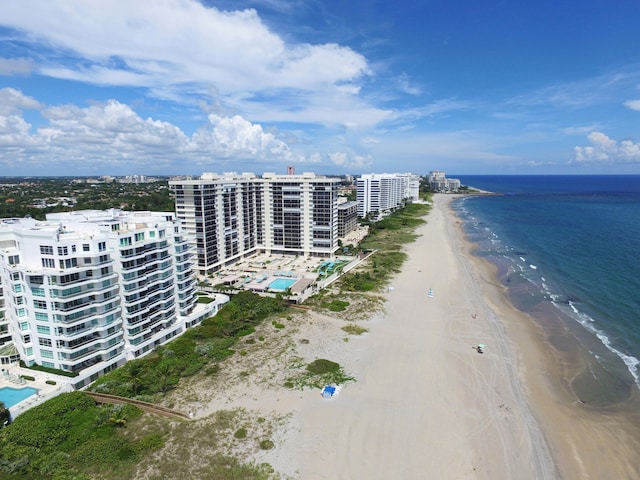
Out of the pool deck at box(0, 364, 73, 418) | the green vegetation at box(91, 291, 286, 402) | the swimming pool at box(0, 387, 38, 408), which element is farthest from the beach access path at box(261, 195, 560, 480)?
the swimming pool at box(0, 387, 38, 408)

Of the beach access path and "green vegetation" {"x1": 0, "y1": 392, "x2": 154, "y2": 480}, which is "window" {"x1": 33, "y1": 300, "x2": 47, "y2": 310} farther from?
the beach access path

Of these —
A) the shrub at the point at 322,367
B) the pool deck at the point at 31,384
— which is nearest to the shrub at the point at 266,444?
the shrub at the point at 322,367

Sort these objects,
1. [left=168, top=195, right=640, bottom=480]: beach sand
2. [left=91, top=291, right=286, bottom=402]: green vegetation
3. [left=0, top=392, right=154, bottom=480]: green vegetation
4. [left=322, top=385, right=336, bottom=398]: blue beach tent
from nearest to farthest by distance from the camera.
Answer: [left=0, top=392, right=154, bottom=480]: green vegetation
[left=168, top=195, right=640, bottom=480]: beach sand
[left=322, top=385, right=336, bottom=398]: blue beach tent
[left=91, top=291, right=286, bottom=402]: green vegetation

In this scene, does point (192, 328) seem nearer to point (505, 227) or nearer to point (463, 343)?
point (463, 343)

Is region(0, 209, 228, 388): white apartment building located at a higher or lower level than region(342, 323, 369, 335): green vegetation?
higher

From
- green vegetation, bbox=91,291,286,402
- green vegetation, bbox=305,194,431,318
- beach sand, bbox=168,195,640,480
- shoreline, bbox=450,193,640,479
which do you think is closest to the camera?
beach sand, bbox=168,195,640,480

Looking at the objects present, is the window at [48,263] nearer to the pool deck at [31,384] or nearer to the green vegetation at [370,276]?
the pool deck at [31,384]

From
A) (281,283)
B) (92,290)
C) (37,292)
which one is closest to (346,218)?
(281,283)
